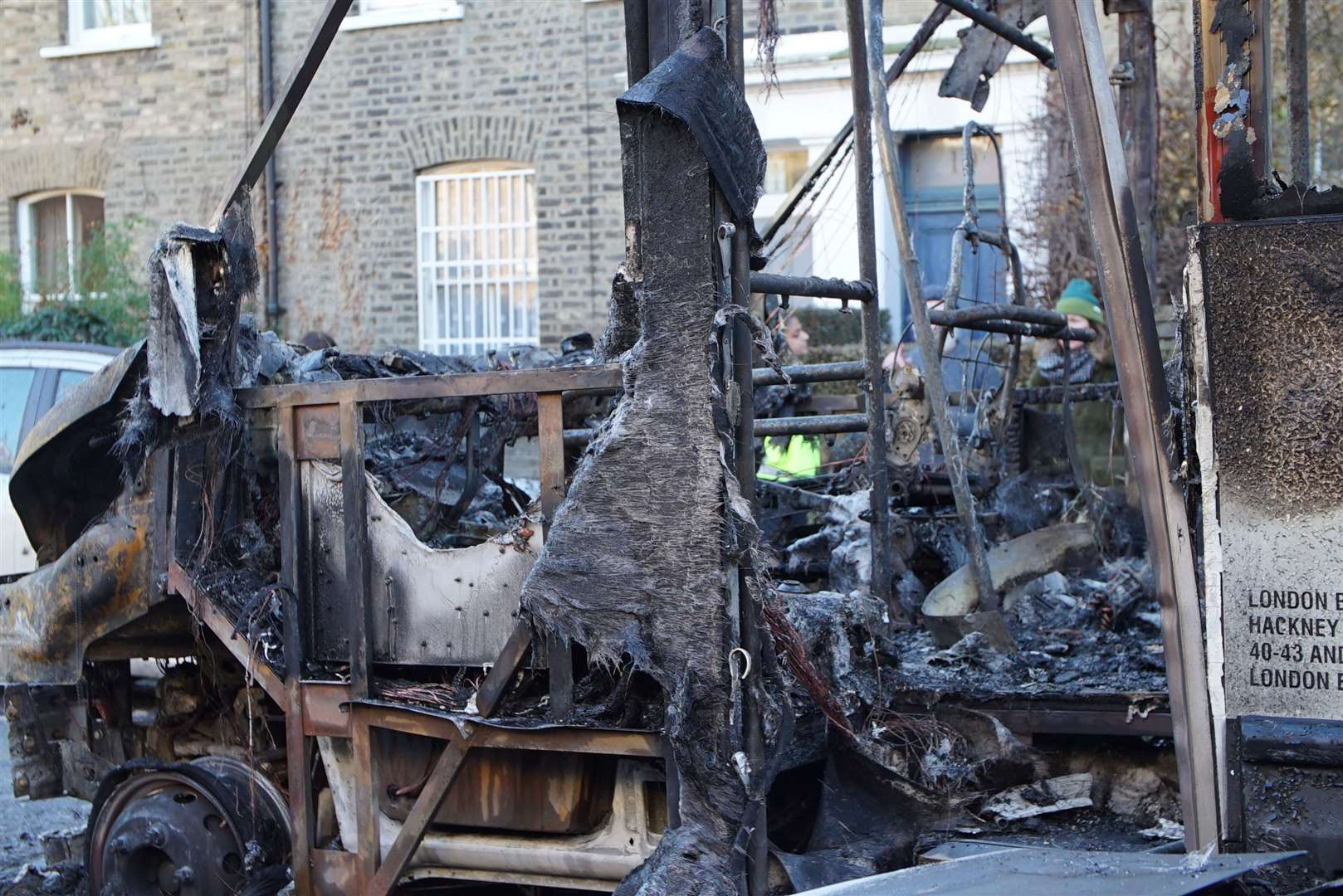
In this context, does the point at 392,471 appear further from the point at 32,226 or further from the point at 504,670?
the point at 32,226

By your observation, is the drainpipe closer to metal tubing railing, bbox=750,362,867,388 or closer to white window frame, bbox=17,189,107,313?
white window frame, bbox=17,189,107,313

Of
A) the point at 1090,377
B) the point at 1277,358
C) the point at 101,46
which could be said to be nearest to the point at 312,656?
the point at 1277,358

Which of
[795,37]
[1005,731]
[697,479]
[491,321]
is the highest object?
[795,37]

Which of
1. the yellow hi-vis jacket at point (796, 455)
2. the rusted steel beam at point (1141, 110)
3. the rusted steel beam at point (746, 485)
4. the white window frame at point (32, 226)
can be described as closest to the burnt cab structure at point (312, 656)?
the rusted steel beam at point (746, 485)

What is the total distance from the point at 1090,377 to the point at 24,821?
564 cm

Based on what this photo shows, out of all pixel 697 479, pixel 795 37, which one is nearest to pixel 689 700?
pixel 697 479

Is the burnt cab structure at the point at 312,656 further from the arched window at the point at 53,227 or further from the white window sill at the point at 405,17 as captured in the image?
the arched window at the point at 53,227

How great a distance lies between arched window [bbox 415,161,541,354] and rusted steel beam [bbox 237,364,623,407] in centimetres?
1061

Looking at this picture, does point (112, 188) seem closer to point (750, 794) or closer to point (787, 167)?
point (787, 167)

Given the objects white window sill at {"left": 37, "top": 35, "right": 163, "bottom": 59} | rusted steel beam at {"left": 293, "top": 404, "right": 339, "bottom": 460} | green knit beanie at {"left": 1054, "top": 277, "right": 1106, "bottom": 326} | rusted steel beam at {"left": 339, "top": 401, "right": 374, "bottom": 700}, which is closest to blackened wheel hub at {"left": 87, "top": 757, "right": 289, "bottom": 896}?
rusted steel beam at {"left": 339, "top": 401, "right": 374, "bottom": 700}

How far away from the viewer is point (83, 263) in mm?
15352

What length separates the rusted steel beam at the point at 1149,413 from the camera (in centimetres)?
339

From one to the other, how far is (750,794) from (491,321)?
39.4 feet

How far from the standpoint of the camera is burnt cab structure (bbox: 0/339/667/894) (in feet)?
13.0
